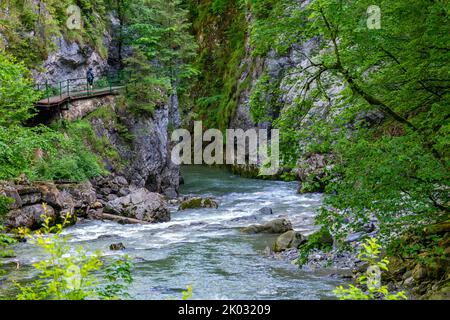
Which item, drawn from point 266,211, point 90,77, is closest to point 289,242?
point 266,211

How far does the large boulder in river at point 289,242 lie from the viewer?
17.5 meters

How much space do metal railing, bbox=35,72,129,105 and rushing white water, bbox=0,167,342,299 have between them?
8.79 metres

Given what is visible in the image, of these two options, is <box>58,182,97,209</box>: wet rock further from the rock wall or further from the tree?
the tree

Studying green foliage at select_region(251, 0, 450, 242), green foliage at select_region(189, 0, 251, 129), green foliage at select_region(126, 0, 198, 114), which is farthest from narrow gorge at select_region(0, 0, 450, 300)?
green foliage at select_region(189, 0, 251, 129)

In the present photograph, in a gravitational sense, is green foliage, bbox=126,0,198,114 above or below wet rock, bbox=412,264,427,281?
above

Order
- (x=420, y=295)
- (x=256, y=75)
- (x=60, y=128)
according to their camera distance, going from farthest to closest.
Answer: (x=256, y=75), (x=60, y=128), (x=420, y=295)

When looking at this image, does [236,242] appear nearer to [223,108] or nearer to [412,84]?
[412,84]

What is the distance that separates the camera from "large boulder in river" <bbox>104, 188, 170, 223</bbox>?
77.0 ft

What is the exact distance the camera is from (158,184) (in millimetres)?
32031

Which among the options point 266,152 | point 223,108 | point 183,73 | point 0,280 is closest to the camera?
point 266,152

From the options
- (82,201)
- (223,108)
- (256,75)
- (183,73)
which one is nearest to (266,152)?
(82,201)

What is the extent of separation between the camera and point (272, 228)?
20.7 m

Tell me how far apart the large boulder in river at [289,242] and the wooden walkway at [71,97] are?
15.2 metres

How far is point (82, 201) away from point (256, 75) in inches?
903
